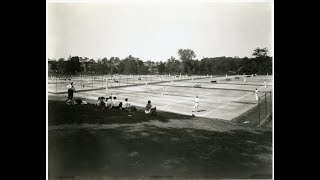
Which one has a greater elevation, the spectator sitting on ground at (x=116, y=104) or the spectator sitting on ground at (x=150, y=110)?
the spectator sitting on ground at (x=116, y=104)

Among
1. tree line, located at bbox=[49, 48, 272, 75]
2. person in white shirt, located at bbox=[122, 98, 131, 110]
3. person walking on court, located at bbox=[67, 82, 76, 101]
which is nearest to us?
tree line, located at bbox=[49, 48, 272, 75]

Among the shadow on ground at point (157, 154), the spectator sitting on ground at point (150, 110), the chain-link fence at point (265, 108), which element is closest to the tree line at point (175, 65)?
the chain-link fence at point (265, 108)

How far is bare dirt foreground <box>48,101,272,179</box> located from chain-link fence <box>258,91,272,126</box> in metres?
0.15

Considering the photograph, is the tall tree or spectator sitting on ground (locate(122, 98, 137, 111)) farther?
spectator sitting on ground (locate(122, 98, 137, 111))

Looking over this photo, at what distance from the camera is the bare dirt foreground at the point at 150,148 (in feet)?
13.5

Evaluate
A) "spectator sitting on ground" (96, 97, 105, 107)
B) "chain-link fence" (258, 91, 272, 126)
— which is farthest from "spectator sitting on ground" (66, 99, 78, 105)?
"chain-link fence" (258, 91, 272, 126)

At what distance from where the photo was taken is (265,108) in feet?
13.9

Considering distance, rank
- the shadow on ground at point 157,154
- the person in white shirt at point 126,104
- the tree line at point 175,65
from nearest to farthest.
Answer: the shadow on ground at point 157,154 → the tree line at point 175,65 → the person in white shirt at point 126,104

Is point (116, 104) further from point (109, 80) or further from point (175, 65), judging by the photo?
point (175, 65)

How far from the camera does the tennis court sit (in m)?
4.37

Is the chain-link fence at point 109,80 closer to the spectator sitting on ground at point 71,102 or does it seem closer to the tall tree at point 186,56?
the spectator sitting on ground at point 71,102

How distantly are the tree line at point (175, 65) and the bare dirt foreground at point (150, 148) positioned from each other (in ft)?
1.88

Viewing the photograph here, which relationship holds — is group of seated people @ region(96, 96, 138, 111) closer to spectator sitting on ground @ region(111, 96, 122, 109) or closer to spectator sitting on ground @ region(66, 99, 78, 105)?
spectator sitting on ground @ region(111, 96, 122, 109)
